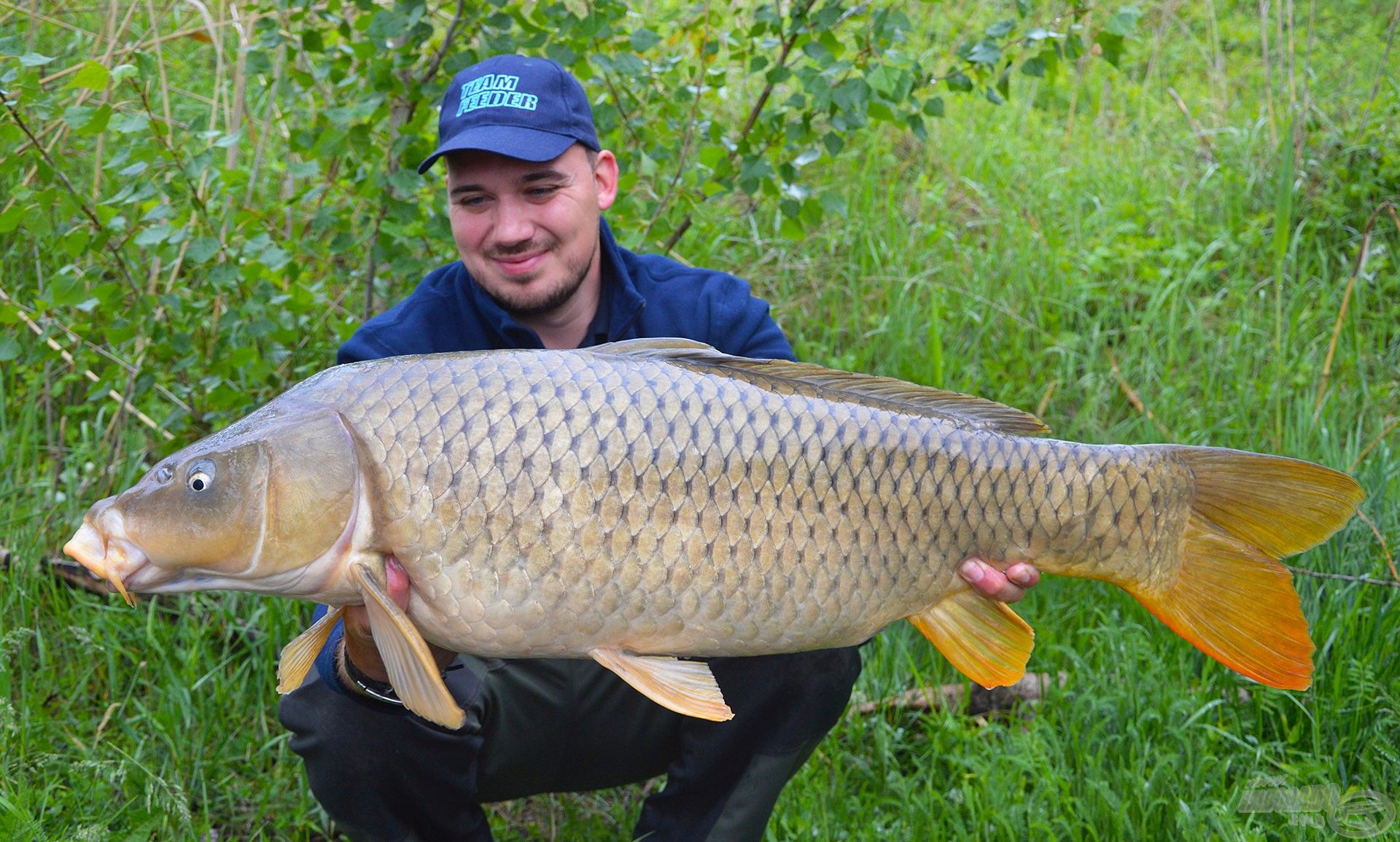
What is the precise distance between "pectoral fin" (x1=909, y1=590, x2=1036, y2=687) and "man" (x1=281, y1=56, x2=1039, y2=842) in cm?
4

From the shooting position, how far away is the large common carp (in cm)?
140

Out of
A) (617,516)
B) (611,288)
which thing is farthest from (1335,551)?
(617,516)

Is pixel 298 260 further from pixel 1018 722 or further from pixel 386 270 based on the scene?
pixel 1018 722

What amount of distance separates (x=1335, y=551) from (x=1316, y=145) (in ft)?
6.39

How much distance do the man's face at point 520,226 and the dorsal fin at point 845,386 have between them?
1.72 ft

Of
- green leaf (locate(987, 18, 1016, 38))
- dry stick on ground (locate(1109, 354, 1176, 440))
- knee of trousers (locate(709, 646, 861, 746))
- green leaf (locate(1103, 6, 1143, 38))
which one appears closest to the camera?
knee of trousers (locate(709, 646, 861, 746))

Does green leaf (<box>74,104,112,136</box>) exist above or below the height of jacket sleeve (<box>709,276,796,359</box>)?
above

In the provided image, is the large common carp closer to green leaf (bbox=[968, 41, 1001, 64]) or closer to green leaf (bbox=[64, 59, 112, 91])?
green leaf (bbox=[64, 59, 112, 91])

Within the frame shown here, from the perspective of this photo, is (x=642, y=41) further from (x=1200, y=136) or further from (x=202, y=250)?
(x=1200, y=136)

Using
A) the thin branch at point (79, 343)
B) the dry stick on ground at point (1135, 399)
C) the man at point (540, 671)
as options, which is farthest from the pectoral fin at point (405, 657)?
the dry stick on ground at point (1135, 399)

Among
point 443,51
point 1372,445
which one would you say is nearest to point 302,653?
point 443,51

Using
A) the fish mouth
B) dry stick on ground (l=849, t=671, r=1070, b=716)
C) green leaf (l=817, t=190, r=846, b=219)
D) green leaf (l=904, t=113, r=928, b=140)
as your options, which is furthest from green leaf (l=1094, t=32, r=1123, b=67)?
the fish mouth

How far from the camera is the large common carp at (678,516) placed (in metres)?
1.40

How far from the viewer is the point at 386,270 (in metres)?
2.72
